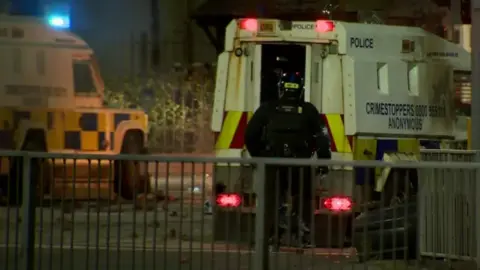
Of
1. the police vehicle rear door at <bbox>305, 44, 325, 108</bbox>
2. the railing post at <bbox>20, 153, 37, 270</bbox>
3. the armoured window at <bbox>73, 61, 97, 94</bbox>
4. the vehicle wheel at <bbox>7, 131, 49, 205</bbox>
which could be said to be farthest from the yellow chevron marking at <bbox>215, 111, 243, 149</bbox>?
the armoured window at <bbox>73, 61, 97, 94</bbox>

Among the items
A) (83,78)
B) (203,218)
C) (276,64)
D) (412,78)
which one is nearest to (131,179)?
(203,218)

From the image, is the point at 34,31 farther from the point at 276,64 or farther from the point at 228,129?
the point at 228,129

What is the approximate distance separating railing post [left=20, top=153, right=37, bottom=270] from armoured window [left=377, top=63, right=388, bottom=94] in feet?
15.5

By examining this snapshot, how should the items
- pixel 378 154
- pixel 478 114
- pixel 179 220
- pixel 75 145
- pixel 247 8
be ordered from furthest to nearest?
pixel 247 8 → pixel 75 145 → pixel 378 154 → pixel 478 114 → pixel 179 220

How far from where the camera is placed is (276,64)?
9.49 meters

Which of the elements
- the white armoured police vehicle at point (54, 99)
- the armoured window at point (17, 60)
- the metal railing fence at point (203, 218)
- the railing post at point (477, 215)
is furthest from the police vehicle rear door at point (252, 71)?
the armoured window at point (17, 60)

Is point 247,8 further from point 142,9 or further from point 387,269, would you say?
point 387,269

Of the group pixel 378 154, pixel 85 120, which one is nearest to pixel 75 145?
pixel 85 120

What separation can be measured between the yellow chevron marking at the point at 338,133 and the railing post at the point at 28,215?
376cm

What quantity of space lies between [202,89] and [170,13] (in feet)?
8.37

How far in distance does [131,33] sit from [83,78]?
7111mm

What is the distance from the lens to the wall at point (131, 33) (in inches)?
742

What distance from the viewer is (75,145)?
1255 centimetres

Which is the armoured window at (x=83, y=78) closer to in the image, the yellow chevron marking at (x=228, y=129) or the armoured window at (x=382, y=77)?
the yellow chevron marking at (x=228, y=129)
